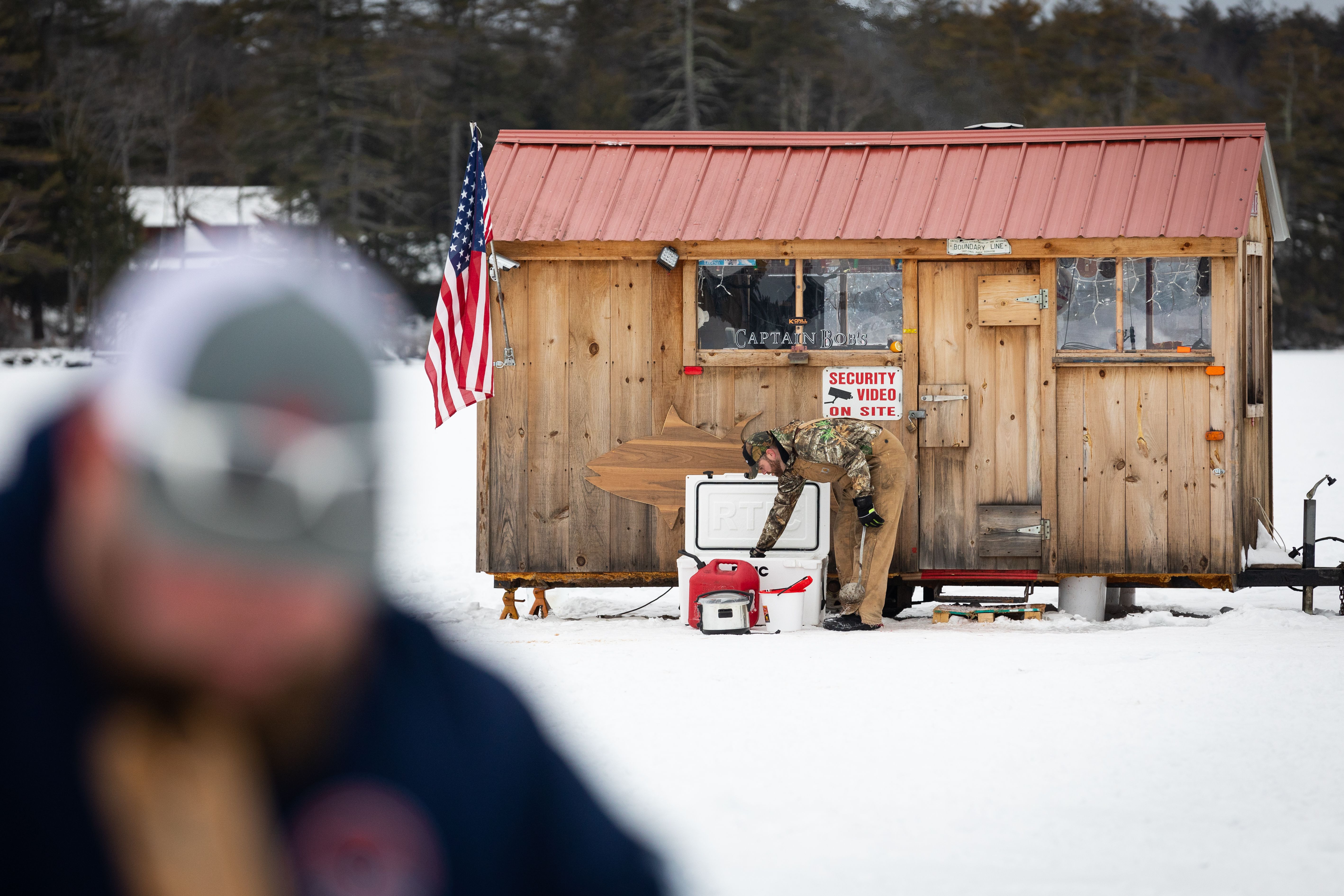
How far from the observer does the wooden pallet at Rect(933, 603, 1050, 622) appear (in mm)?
8812

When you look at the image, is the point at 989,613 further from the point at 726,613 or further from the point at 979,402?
the point at 726,613

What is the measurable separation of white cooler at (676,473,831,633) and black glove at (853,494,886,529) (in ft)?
1.18

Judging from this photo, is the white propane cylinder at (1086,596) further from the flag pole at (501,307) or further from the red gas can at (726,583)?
the flag pole at (501,307)

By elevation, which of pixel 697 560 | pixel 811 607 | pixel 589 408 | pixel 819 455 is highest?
pixel 589 408

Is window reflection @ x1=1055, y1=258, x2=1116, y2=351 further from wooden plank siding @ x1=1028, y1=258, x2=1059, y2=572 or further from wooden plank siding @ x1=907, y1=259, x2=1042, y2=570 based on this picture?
wooden plank siding @ x1=907, y1=259, x2=1042, y2=570

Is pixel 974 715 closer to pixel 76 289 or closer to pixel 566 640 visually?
pixel 566 640

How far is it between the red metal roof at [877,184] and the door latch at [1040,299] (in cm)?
37

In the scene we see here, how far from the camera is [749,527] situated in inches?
343

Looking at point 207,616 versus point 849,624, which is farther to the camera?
point 849,624

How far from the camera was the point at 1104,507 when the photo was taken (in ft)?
28.8

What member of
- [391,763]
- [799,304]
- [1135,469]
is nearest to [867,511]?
[799,304]

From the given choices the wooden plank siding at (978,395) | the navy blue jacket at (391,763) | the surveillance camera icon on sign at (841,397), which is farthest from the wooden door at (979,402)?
the navy blue jacket at (391,763)

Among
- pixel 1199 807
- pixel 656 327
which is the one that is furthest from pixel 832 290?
pixel 1199 807

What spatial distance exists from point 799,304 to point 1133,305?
210cm
